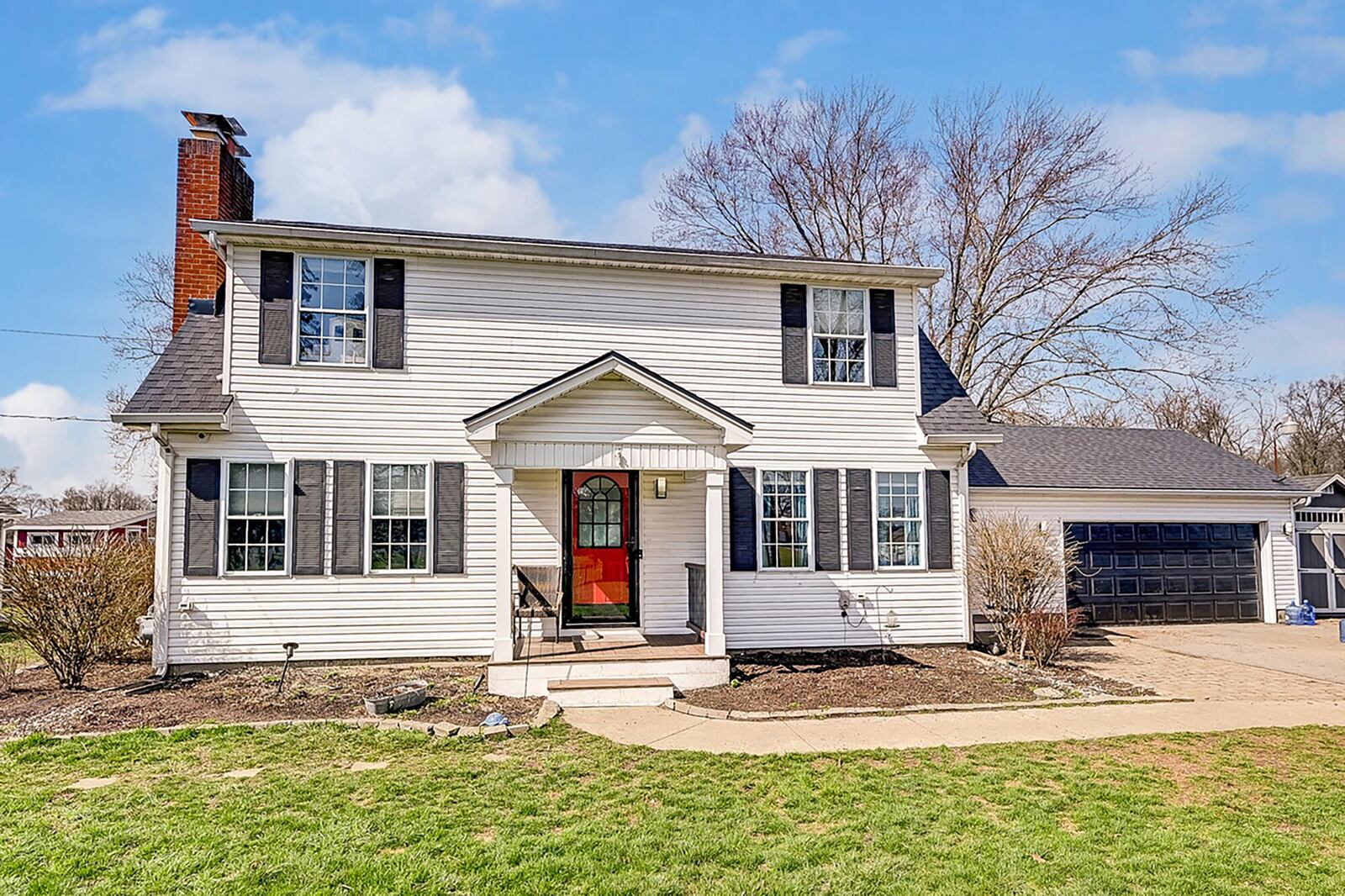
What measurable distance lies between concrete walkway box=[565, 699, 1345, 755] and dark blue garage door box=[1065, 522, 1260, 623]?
681 cm

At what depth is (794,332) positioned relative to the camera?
11828 mm

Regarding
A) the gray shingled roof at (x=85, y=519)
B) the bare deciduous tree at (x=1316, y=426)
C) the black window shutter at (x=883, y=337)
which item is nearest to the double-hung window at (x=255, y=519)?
the black window shutter at (x=883, y=337)

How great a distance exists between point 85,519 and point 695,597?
29853 mm

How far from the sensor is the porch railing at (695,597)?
34.1 feet

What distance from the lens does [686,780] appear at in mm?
5863

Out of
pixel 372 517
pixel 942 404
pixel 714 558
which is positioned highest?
pixel 942 404

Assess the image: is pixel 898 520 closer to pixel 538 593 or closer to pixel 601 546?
pixel 601 546

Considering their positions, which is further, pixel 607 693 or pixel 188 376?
pixel 188 376

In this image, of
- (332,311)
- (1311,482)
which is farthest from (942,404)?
(1311,482)

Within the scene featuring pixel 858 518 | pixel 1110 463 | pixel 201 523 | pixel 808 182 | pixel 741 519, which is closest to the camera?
pixel 201 523

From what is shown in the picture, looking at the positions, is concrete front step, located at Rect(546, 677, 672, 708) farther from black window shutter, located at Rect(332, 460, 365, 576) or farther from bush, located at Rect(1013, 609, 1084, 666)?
bush, located at Rect(1013, 609, 1084, 666)

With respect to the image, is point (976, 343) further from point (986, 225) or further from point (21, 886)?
point (21, 886)

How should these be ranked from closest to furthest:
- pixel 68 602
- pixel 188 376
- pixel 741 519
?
pixel 68 602
pixel 188 376
pixel 741 519

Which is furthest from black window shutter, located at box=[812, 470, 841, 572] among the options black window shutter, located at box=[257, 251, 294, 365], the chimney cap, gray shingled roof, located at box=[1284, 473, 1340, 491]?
gray shingled roof, located at box=[1284, 473, 1340, 491]
